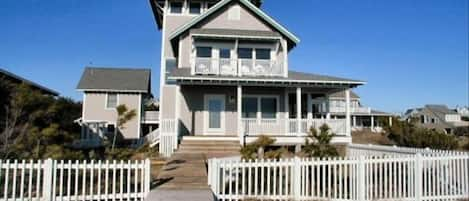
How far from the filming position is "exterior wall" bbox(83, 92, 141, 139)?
2919cm

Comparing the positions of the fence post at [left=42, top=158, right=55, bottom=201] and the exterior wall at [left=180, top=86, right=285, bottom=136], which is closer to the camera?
the fence post at [left=42, top=158, right=55, bottom=201]

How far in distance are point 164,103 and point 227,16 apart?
21.2 feet

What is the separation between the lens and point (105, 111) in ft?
96.4

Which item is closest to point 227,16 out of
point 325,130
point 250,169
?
point 325,130

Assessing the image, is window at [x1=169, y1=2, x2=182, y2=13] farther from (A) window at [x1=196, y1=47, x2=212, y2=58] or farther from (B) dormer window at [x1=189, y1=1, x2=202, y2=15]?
(A) window at [x1=196, y1=47, x2=212, y2=58]

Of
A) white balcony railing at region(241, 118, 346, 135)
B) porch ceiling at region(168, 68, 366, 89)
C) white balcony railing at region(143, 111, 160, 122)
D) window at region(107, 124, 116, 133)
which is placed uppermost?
porch ceiling at region(168, 68, 366, 89)

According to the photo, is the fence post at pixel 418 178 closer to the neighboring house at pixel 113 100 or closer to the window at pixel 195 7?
the window at pixel 195 7

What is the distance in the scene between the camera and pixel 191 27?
2119 cm

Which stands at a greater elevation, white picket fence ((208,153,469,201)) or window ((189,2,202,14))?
window ((189,2,202,14))

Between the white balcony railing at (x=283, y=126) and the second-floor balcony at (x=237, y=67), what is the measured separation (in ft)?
8.82

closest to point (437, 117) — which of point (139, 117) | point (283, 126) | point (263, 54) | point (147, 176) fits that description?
point (139, 117)

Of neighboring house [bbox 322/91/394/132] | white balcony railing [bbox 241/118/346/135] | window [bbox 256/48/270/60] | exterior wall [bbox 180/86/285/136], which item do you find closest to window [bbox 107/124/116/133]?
exterior wall [bbox 180/86/285/136]

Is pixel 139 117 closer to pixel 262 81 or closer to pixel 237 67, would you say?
pixel 237 67

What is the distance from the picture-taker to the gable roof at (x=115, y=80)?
1174 inches
